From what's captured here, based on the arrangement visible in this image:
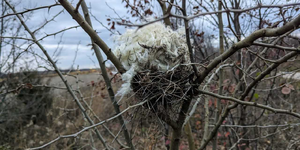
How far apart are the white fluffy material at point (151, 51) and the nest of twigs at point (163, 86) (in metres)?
0.04

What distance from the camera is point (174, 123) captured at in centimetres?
135

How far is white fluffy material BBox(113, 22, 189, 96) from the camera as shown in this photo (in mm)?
1189

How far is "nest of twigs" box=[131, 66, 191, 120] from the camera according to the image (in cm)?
117

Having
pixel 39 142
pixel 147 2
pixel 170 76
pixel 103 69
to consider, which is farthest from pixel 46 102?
pixel 170 76

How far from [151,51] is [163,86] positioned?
21 centimetres

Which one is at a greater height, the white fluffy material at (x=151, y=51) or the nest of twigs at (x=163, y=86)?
the white fluffy material at (x=151, y=51)

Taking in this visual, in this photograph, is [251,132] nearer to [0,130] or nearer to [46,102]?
[0,130]

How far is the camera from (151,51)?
1.19 metres

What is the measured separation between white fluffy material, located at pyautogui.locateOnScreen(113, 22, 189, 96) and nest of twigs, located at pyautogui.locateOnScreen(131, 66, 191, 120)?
0.14 feet

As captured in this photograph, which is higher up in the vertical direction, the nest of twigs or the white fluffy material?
the white fluffy material

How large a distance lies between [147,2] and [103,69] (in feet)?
5.01

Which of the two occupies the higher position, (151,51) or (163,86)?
(151,51)

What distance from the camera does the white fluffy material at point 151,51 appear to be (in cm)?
119

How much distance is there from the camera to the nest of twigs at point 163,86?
1166mm
